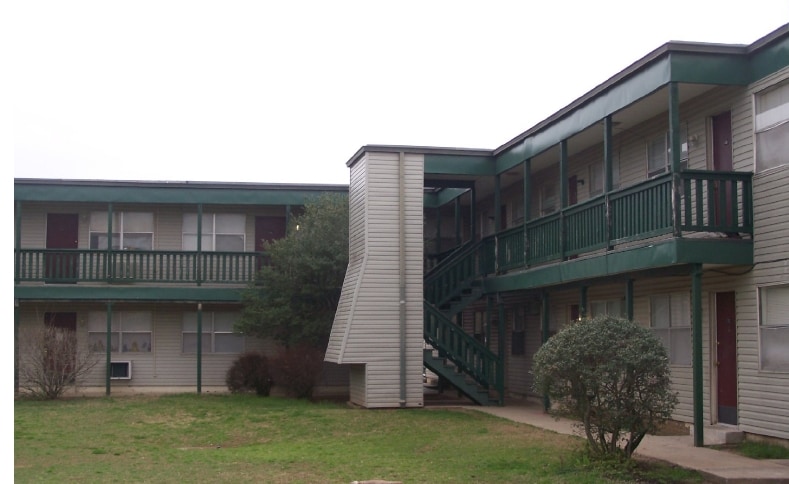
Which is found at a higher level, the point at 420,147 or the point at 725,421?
the point at 420,147

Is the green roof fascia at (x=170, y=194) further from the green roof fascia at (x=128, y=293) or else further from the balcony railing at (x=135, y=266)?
the green roof fascia at (x=128, y=293)

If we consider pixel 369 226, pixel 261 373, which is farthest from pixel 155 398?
pixel 369 226

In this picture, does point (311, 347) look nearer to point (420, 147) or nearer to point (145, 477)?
point (420, 147)

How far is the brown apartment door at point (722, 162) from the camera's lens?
531 inches

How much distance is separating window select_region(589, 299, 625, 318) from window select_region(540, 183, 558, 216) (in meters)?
2.82

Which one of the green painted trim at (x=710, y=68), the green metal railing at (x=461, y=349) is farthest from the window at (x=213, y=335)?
the green painted trim at (x=710, y=68)

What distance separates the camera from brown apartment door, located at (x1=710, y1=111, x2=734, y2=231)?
13492mm

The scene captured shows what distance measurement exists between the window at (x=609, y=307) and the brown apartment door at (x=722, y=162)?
163 inches

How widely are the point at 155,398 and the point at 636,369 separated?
15179 millimetres

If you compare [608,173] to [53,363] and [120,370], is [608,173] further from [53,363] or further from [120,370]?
[120,370]

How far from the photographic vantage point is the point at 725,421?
47.6ft

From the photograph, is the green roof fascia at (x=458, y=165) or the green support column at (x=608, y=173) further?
the green roof fascia at (x=458, y=165)

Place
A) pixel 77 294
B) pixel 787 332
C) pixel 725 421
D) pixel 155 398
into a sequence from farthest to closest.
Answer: pixel 77 294
pixel 155 398
pixel 725 421
pixel 787 332

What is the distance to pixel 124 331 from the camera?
26547 mm
